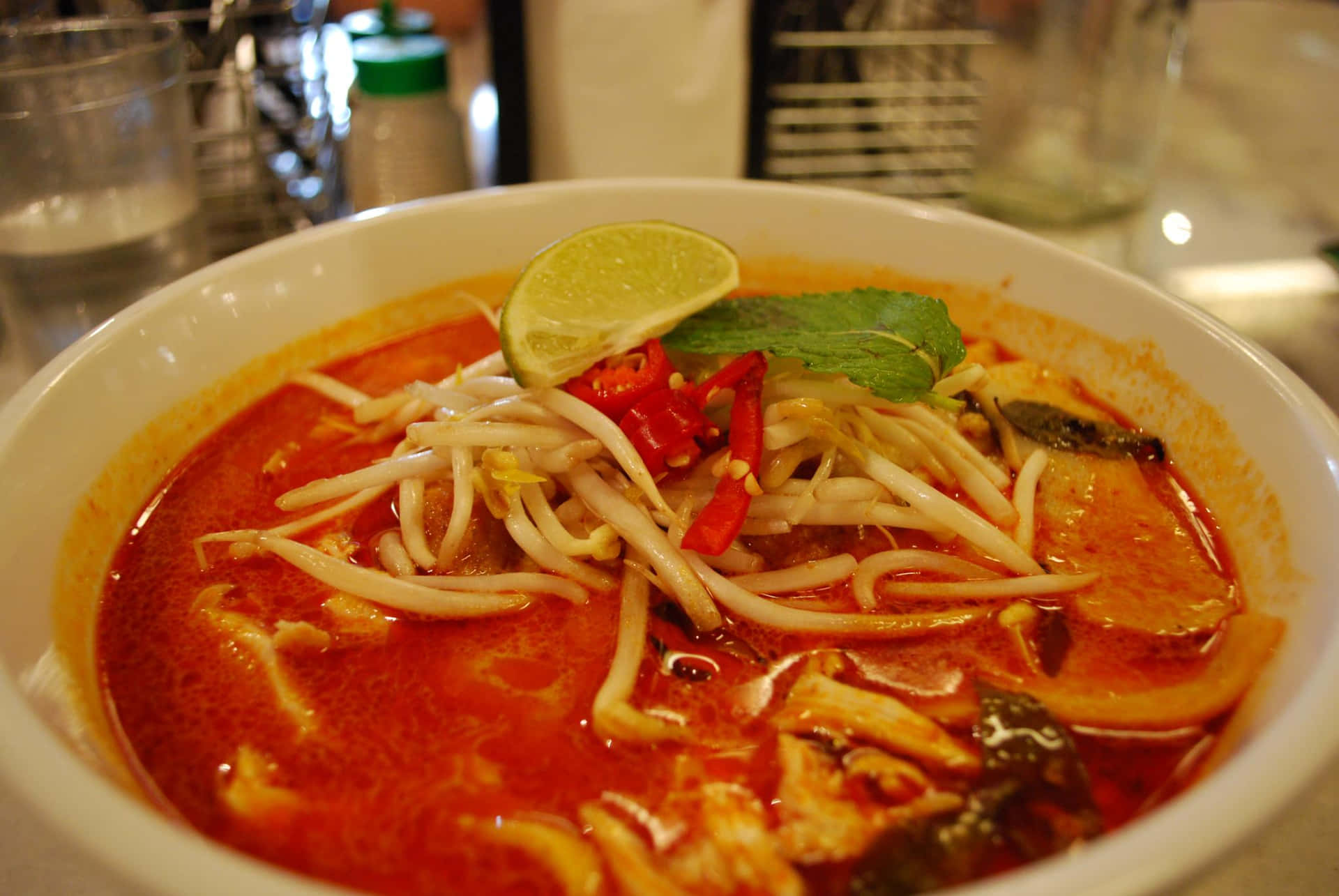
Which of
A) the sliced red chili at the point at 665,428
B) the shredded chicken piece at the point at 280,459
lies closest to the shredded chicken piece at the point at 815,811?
the sliced red chili at the point at 665,428

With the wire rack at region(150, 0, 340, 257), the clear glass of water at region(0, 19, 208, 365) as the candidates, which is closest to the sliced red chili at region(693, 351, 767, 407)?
the clear glass of water at region(0, 19, 208, 365)

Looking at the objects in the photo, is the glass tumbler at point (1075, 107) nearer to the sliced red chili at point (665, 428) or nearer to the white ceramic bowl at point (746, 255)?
the white ceramic bowl at point (746, 255)

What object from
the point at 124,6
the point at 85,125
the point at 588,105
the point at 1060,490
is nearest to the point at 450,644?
the point at 1060,490

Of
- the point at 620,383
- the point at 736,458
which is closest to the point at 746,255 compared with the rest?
the point at 620,383

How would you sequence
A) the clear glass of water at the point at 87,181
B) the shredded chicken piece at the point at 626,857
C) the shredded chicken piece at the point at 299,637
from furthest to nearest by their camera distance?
the clear glass of water at the point at 87,181 → the shredded chicken piece at the point at 299,637 → the shredded chicken piece at the point at 626,857

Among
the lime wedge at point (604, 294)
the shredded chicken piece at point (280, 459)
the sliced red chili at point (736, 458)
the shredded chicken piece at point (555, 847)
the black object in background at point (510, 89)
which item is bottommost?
the shredded chicken piece at point (555, 847)

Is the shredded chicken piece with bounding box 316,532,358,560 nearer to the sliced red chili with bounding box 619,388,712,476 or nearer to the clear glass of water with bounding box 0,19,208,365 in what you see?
the sliced red chili with bounding box 619,388,712,476

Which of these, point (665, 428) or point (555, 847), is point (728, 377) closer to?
point (665, 428)

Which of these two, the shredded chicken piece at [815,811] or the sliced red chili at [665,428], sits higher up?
the sliced red chili at [665,428]

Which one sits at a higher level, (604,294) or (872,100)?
(872,100)
